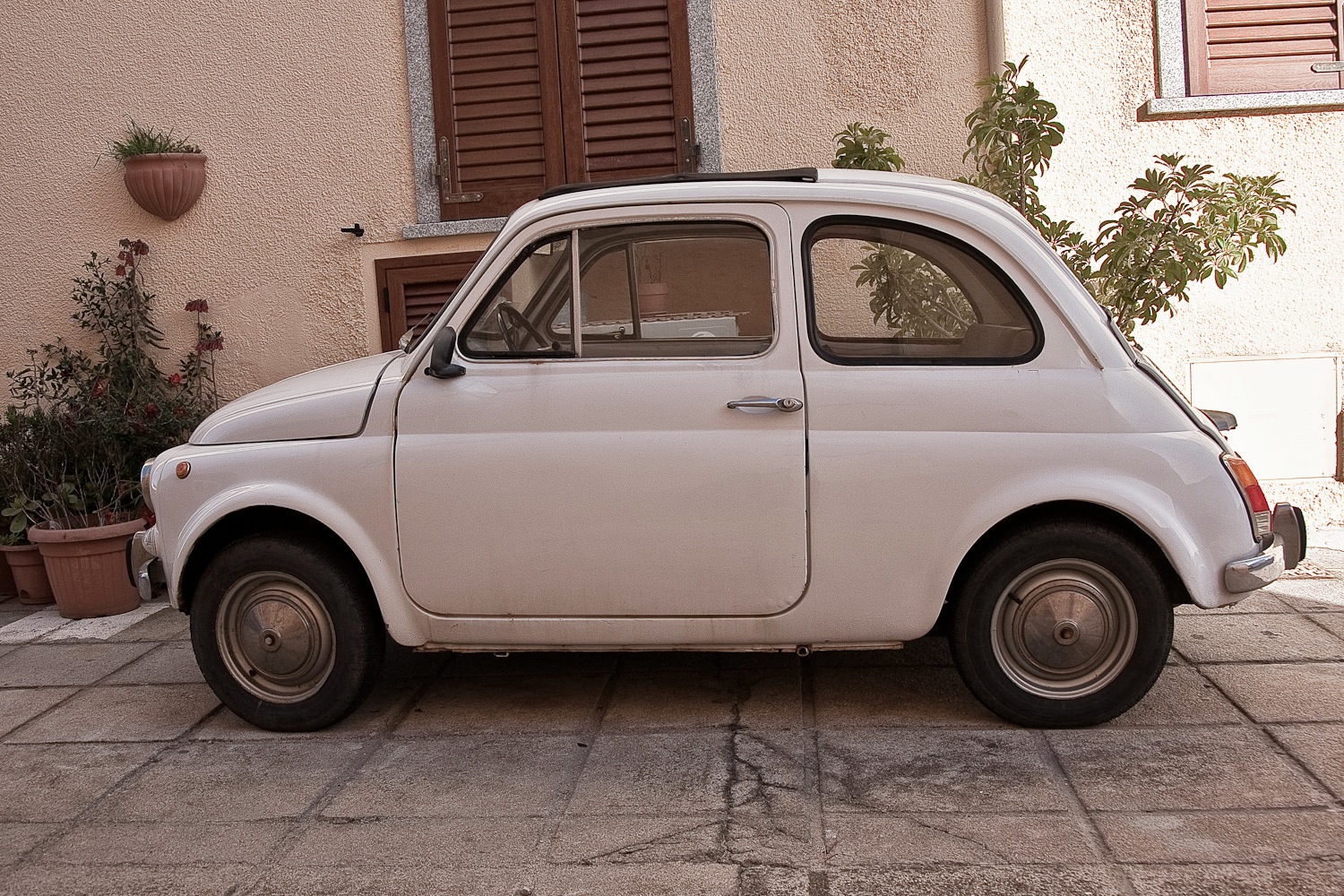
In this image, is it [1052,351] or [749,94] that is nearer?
[1052,351]

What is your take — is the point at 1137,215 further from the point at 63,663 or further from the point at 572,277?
the point at 63,663

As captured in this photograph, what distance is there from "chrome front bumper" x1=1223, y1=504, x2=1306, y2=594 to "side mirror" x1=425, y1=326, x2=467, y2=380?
2.55 metres

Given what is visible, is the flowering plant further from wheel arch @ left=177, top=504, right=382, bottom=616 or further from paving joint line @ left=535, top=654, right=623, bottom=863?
paving joint line @ left=535, top=654, right=623, bottom=863

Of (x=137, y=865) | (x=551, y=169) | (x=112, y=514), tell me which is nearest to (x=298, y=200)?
(x=551, y=169)

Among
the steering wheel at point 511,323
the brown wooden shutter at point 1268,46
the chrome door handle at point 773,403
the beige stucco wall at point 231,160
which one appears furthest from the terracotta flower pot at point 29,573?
the brown wooden shutter at point 1268,46

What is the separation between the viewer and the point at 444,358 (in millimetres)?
4090

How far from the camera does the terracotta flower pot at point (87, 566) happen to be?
20.3 feet

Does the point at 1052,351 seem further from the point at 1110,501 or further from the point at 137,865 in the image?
the point at 137,865

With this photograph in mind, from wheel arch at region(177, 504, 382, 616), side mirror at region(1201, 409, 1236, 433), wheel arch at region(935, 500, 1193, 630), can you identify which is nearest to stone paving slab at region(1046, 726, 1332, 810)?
wheel arch at region(935, 500, 1193, 630)

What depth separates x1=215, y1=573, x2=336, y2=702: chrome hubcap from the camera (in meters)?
4.27

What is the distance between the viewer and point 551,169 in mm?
7035

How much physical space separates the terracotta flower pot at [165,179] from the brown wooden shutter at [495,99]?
1.43 meters

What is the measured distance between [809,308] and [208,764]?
2.49 metres

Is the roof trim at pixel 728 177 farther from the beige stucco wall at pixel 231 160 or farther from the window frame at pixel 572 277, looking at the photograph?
the beige stucco wall at pixel 231 160
